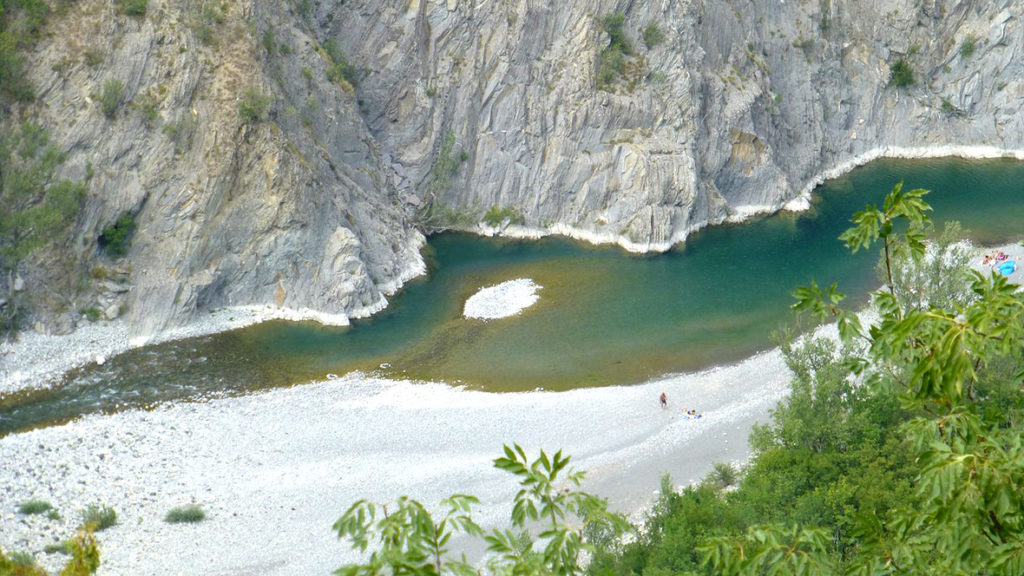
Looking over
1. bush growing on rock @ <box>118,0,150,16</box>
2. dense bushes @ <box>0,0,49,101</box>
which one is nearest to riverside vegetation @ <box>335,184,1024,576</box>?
dense bushes @ <box>0,0,49,101</box>

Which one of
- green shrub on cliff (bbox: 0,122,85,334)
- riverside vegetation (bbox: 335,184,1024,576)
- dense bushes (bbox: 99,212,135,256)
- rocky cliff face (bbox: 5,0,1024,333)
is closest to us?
riverside vegetation (bbox: 335,184,1024,576)

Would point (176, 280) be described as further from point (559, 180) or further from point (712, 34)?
point (712, 34)

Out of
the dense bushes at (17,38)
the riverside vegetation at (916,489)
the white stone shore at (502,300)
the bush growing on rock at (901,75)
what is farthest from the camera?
the bush growing on rock at (901,75)

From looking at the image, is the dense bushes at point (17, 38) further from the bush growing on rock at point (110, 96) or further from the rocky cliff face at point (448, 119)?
the bush growing on rock at point (110, 96)

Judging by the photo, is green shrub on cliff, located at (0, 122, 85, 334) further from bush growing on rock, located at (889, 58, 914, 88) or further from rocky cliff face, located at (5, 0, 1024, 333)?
bush growing on rock, located at (889, 58, 914, 88)

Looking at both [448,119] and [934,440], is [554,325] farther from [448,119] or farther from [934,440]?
[934,440]

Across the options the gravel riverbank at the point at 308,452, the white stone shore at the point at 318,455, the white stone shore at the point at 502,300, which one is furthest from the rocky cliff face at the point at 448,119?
the white stone shore at the point at 318,455

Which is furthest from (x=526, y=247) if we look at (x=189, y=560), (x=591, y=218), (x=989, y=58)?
(x=989, y=58)

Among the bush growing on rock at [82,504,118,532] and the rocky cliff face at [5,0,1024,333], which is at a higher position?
the rocky cliff face at [5,0,1024,333]
